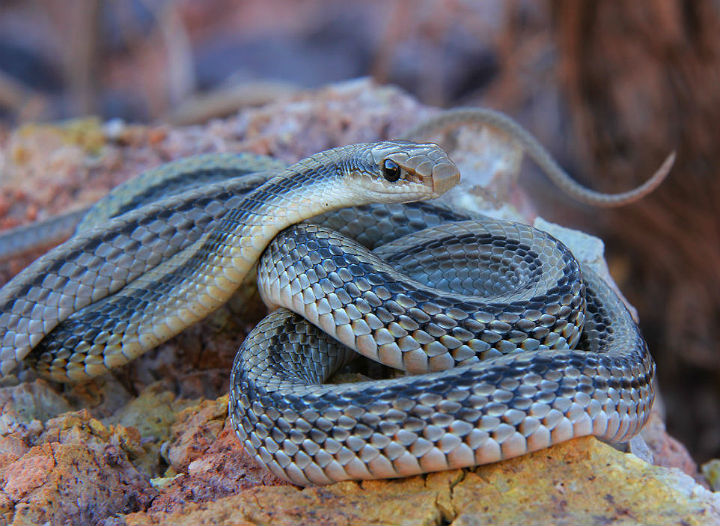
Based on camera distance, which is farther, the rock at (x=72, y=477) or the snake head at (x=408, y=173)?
the snake head at (x=408, y=173)

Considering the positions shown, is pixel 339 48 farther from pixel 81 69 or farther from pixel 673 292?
pixel 673 292

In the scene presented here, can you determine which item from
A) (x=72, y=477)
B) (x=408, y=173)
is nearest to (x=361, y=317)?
(x=408, y=173)

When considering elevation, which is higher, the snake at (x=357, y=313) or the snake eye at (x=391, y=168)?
the snake eye at (x=391, y=168)

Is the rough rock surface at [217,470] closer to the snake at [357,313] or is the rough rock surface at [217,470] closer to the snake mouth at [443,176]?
the snake at [357,313]

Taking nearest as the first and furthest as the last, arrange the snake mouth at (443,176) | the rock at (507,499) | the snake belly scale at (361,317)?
the rock at (507,499) → the snake belly scale at (361,317) → the snake mouth at (443,176)

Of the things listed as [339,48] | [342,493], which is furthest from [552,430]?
[339,48]

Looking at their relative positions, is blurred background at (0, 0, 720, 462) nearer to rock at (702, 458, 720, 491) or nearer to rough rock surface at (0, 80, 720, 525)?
rough rock surface at (0, 80, 720, 525)

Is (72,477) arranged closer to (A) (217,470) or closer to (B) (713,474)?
(A) (217,470)

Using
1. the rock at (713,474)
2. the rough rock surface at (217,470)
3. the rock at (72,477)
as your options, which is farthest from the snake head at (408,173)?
the rock at (713,474)
